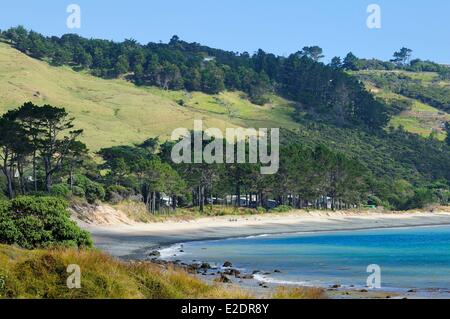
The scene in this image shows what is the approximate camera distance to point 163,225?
81.9 m

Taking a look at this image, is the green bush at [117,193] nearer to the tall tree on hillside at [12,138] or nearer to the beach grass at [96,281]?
the tall tree on hillside at [12,138]

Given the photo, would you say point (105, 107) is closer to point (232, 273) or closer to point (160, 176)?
point (160, 176)

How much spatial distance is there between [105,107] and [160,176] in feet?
288

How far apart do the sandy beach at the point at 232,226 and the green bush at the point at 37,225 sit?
929cm

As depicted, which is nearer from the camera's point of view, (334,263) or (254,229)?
(334,263)

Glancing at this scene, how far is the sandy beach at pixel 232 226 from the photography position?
59.4 m

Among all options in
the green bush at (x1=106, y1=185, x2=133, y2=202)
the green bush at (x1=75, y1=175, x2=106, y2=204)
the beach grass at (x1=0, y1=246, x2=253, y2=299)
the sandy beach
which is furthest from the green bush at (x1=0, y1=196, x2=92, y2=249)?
the green bush at (x1=106, y1=185, x2=133, y2=202)

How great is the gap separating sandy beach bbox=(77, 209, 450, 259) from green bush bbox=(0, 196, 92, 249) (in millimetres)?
Answer: 9286

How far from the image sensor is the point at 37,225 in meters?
35.0

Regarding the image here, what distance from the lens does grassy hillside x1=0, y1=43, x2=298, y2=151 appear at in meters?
155

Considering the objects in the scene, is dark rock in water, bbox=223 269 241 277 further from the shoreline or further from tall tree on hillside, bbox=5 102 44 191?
tall tree on hillside, bbox=5 102 44 191

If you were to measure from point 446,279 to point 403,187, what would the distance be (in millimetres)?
127891

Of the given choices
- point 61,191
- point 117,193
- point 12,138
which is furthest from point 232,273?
point 117,193
